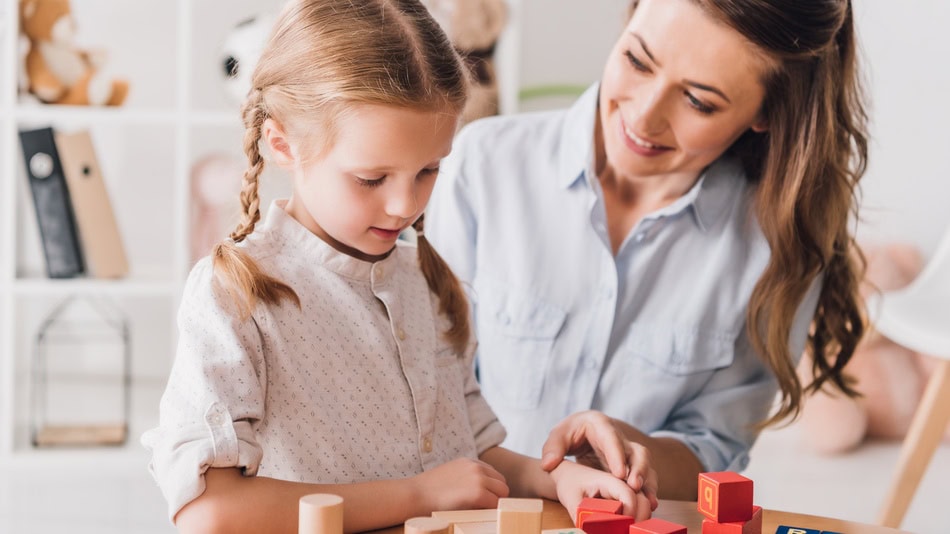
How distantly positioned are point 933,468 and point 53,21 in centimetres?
256

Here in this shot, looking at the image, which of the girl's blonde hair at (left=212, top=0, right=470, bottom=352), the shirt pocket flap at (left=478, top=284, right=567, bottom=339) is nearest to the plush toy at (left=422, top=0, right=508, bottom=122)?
the shirt pocket flap at (left=478, top=284, right=567, bottom=339)

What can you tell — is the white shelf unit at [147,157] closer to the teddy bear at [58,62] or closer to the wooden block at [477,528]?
the teddy bear at [58,62]

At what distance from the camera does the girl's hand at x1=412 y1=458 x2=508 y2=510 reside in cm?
93

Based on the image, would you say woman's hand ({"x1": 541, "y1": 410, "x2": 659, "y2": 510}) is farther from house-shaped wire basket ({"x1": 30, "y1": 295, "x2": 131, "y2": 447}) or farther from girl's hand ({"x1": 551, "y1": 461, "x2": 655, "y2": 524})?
house-shaped wire basket ({"x1": 30, "y1": 295, "x2": 131, "y2": 447})

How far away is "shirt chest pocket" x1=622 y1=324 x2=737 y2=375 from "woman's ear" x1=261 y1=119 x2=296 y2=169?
634 mm

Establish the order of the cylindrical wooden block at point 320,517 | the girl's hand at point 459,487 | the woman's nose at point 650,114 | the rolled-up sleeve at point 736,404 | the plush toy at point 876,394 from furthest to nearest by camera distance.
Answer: the plush toy at point 876,394
the rolled-up sleeve at point 736,404
the woman's nose at point 650,114
the girl's hand at point 459,487
the cylindrical wooden block at point 320,517

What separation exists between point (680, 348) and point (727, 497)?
2.09ft

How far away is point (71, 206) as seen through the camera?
2.54 meters

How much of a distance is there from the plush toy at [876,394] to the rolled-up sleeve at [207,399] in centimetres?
225

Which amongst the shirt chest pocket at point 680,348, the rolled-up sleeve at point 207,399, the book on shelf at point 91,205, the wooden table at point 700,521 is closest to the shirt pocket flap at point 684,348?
the shirt chest pocket at point 680,348

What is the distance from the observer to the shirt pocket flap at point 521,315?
148 cm

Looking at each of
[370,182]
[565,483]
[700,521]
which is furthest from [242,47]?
[700,521]

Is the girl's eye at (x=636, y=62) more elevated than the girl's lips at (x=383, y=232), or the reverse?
the girl's eye at (x=636, y=62)

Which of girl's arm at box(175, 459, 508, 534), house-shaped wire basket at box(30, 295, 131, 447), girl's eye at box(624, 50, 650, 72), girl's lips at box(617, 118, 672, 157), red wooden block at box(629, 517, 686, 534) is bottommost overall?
house-shaped wire basket at box(30, 295, 131, 447)
